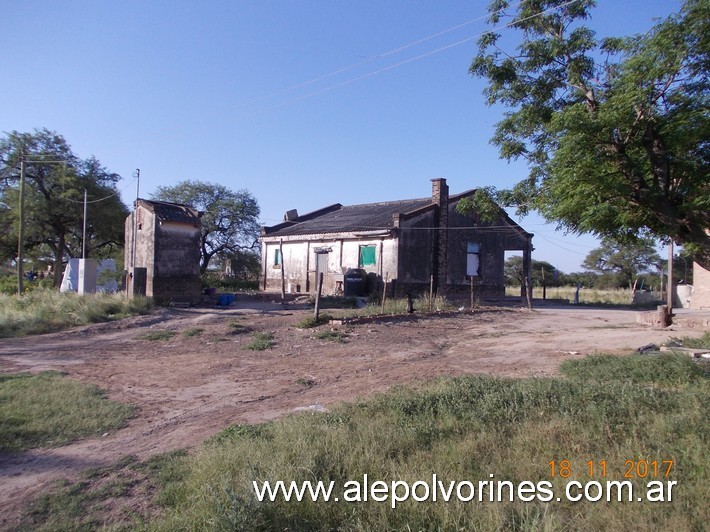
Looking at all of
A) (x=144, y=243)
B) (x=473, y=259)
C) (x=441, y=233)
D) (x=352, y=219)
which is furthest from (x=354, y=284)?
(x=144, y=243)

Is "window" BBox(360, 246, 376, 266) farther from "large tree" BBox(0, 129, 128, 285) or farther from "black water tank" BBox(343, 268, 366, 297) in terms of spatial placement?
"large tree" BBox(0, 129, 128, 285)

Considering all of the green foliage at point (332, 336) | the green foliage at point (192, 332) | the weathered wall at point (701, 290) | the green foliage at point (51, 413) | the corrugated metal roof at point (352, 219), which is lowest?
the green foliage at point (51, 413)

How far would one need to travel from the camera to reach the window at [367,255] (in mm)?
26188

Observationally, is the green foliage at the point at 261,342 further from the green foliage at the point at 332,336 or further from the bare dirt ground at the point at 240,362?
the green foliage at the point at 332,336

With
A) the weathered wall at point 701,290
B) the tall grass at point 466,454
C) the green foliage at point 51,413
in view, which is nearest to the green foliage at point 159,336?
the green foliage at point 51,413

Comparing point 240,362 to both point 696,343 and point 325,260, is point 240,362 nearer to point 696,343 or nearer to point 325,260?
point 696,343

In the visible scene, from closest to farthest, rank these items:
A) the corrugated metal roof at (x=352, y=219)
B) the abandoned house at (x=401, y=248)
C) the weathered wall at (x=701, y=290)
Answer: the abandoned house at (x=401, y=248), the weathered wall at (x=701, y=290), the corrugated metal roof at (x=352, y=219)

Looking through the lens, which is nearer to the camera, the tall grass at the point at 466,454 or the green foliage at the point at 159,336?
the tall grass at the point at 466,454

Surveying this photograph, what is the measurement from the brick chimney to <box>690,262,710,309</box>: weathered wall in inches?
477

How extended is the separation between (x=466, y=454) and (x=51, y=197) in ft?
112

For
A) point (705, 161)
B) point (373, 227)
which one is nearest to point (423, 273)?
point (373, 227)

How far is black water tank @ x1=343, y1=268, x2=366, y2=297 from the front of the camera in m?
25.2

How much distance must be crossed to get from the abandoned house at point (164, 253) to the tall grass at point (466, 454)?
16.6 m
